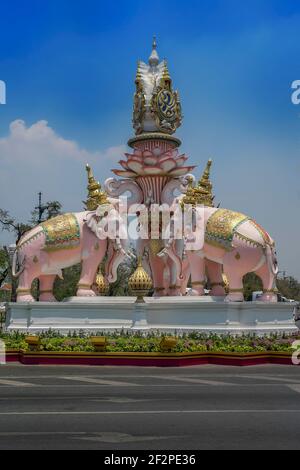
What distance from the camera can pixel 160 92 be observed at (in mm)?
23719

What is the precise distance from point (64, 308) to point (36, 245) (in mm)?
2273

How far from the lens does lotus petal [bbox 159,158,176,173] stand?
22.8m

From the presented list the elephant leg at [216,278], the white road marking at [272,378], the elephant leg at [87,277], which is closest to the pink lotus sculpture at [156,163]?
the elephant leg at [216,278]

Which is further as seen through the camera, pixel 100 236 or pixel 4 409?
pixel 100 236

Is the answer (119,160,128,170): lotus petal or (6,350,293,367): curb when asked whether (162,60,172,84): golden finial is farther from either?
(6,350,293,367): curb

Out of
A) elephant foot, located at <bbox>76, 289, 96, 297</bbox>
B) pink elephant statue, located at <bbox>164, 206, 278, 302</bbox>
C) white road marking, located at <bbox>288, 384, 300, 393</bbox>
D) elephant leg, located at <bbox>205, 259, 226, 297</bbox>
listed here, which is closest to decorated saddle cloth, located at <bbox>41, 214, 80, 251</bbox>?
elephant foot, located at <bbox>76, 289, 96, 297</bbox>

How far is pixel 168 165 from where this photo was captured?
2283 centimetres

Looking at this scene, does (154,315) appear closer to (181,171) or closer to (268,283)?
(268,283)

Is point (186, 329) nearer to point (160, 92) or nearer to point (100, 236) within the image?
point (100, 236)

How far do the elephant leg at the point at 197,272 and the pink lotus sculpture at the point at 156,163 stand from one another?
309 cm

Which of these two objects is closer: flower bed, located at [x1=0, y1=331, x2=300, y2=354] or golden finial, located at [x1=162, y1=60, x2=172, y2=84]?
flower bed, located at [x1=0, y1=331, x2=300, y2=354]
